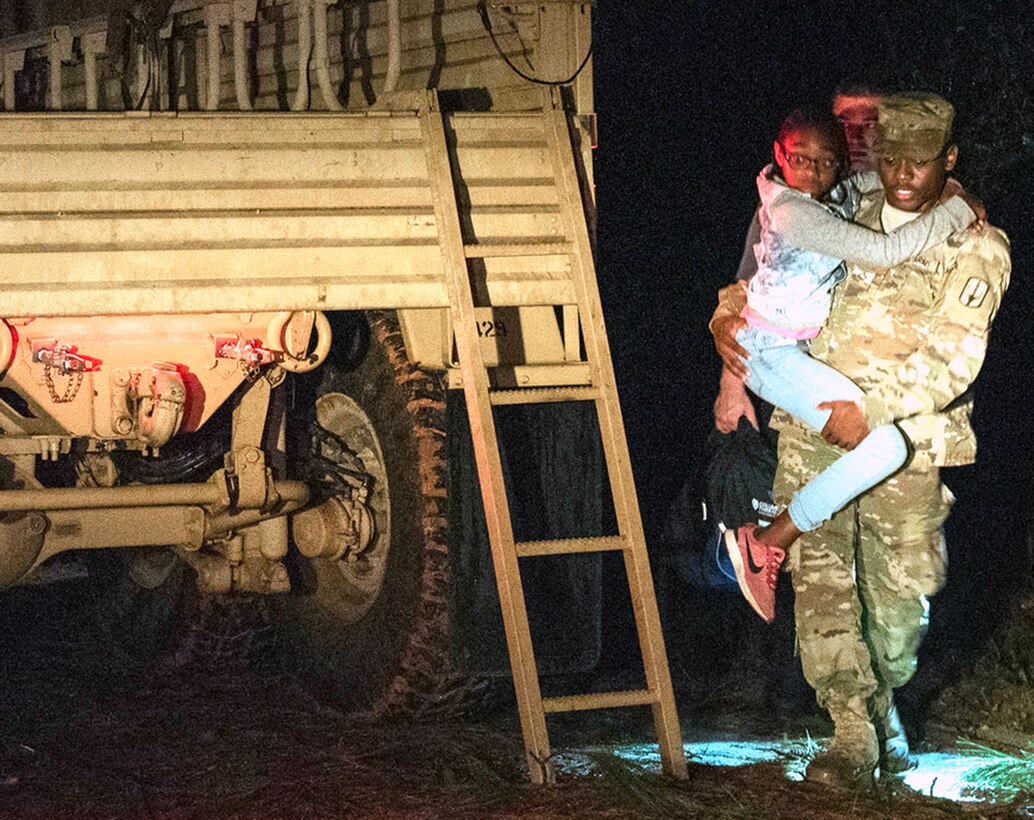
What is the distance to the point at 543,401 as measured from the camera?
677 cm

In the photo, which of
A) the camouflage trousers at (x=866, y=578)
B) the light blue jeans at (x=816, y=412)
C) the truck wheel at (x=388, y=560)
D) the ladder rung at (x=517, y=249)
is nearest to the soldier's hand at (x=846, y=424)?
the light blue jeans at (x=816, y=412)

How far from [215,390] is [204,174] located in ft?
2.90

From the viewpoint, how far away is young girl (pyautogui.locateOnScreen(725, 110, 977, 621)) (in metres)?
6.27

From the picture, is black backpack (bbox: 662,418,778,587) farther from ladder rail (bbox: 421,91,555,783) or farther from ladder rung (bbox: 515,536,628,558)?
ladder rail (bbox: 421,91,555,783)

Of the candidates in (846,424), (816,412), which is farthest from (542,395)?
(846,424)

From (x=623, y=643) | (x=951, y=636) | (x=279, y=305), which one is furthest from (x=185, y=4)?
(x=951, y=636)

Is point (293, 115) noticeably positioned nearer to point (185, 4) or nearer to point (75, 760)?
point (185, 4)

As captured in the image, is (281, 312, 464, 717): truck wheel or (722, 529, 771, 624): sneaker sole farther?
(281, 312, 464, 717): truck wheel

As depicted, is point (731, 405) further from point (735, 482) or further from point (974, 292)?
point (974, 292)

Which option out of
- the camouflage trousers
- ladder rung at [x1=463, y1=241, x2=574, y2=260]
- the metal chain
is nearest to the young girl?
the camouflage trousers

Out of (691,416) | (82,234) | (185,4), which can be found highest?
(185,4)

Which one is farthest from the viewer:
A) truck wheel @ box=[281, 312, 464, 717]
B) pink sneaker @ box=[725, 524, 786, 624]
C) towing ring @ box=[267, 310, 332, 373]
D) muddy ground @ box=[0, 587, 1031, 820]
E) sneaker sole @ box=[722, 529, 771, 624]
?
truck wheel @ box=[281, 312, 464, 717]

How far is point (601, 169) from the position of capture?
9.73m

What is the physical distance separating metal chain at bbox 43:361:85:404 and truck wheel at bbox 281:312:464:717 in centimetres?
111
